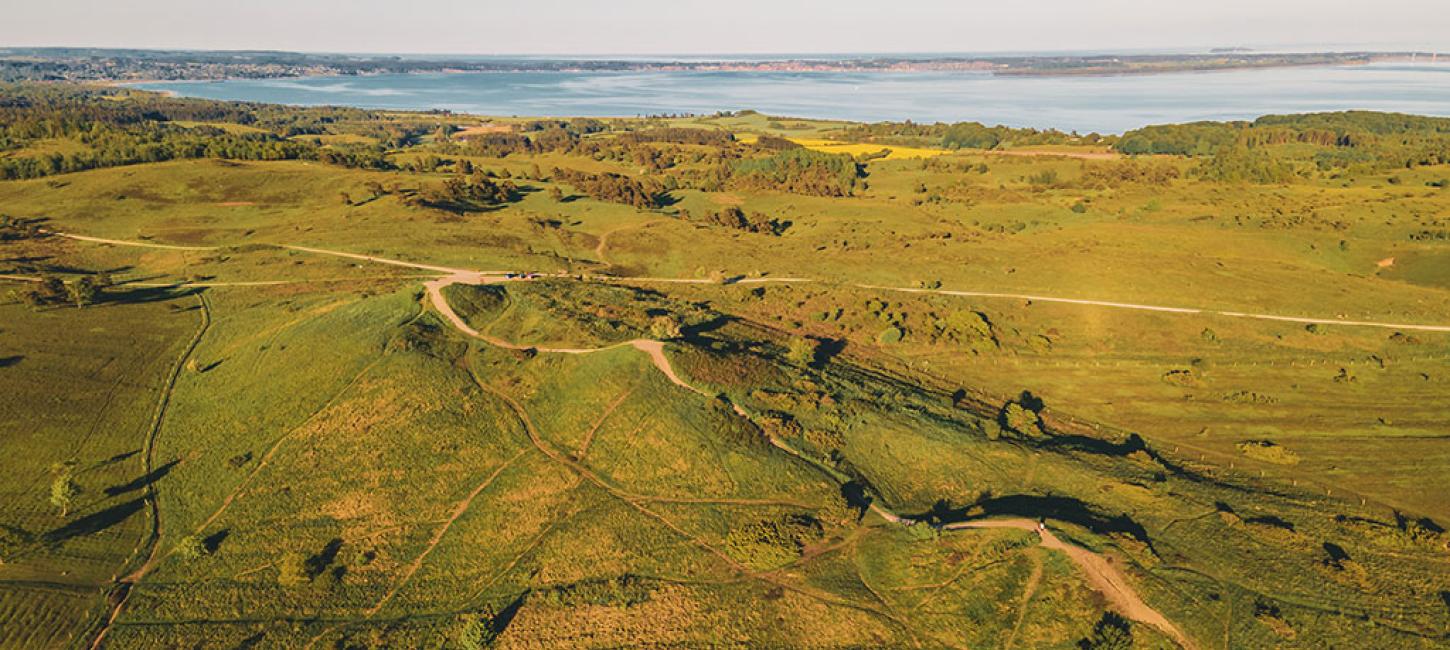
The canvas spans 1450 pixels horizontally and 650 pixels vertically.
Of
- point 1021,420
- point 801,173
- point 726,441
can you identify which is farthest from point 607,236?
point 1021,420

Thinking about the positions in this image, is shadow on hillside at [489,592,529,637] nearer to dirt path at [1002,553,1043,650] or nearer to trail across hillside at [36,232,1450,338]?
dirt path at [1002,553,1043,650]

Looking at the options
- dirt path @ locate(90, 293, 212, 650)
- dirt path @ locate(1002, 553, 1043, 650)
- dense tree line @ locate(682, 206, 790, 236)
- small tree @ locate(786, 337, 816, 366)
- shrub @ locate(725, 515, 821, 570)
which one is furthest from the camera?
dense tree line @ locate(682, 206, 790, 236)

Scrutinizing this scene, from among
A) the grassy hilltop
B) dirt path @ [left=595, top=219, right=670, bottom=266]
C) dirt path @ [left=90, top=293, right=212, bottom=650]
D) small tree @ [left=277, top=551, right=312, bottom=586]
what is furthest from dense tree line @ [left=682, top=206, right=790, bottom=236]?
small tree @ [left=277, top=551, right=312, bottom=586]

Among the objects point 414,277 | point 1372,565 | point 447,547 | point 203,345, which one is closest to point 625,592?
point 447,547

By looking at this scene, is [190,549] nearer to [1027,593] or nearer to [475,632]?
[475,632]

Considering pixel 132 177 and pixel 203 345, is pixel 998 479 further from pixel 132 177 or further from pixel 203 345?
pixel 132 177

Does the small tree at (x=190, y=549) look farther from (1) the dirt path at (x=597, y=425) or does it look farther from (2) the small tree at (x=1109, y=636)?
(2) the small tree at (x=1109, y=636)

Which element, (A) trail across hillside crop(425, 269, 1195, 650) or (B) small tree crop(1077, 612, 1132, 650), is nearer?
(B) small tree crop(1077, 612, 1132, 650)
